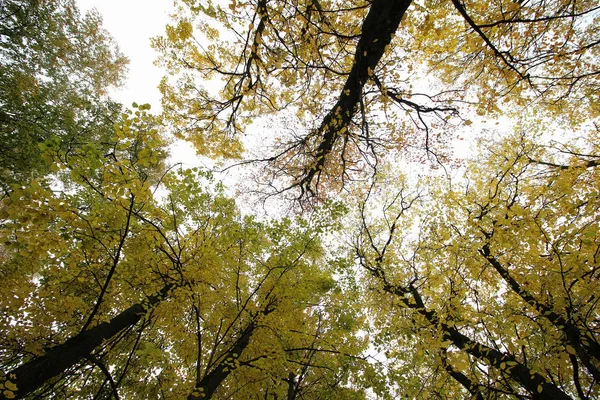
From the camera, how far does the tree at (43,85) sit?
7875 millimetres

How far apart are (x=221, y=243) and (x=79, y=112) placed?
914 centimetres

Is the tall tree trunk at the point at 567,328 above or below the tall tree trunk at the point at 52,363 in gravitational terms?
above

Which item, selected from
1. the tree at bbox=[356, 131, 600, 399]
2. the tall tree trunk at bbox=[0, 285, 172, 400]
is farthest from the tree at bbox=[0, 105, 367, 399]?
the tree at bbox=[356, 131, 600, 399]

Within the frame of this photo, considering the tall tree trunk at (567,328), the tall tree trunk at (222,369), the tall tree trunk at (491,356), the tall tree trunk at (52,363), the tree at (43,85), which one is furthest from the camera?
the tree at (43,85)

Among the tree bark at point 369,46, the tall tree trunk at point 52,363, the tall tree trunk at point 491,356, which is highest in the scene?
the tree bark at point 369,46

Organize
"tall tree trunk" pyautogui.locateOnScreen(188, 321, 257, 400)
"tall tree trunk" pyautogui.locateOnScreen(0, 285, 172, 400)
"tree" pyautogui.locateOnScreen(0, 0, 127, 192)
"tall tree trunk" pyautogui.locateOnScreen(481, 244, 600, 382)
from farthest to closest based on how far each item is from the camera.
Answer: "tree" pyautogui.locateOnScreen(0, 0, 127, 192) < "tall tree trunk" pyautogui.locateOnScreen(188, 321, 257, 400) < "tall tree trunk" pyautogui.locateOnScreen(0, 285, 172, 400) < "tall tree trunk" pyautogui.locateOnScreen(481, 244, 600, 382)

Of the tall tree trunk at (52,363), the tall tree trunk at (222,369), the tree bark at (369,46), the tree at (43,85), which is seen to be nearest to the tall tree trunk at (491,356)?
the tall tree trunk at (222,369)

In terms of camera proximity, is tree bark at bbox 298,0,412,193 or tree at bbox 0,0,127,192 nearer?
tree bark at bbox 298,0,412,193

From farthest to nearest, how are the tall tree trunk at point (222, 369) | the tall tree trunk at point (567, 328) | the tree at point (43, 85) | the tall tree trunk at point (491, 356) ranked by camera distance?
the tree at point (43, 85), the tall tree trunk at point (222, 369), the tall tree trunk at point (491, 356), the tall tree trunk at point (567, 328)

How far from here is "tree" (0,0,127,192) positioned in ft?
25.8

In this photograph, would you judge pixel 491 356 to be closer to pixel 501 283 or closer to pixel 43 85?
pixel 501 283

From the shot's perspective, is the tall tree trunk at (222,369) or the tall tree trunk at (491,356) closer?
the tall tree trunk at (491,356)

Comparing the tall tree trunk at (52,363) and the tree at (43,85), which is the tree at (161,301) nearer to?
the tall tree trunk at (52,363)

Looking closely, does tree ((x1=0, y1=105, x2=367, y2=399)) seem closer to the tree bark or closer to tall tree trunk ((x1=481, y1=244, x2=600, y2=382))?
the tree bark
